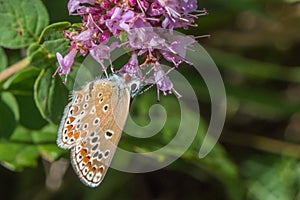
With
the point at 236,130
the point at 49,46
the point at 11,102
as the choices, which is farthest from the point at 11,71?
the point at 236,130

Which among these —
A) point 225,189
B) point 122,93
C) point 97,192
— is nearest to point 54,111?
point 122,93

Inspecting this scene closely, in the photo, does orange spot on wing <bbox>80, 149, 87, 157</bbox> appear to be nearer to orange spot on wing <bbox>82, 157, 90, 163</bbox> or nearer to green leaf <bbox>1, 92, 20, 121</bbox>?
orange spot on wing <bbox>82, 157, 90, 163</bbox>

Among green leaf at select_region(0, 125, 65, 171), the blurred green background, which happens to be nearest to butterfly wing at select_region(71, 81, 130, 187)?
green leaf at select_region(0, 125, 65, 171)

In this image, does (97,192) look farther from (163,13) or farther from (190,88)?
(163,13)

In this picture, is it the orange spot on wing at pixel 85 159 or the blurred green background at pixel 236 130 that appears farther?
the blurred green background at pixel 236 130

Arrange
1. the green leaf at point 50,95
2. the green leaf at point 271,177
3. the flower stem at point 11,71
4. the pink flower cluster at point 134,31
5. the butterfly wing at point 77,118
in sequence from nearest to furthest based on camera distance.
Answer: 1. the pink flower cluster at point 134,31
2. the butterfly wing at point 77,118
3. the green leaf at point 50,95
4. the flower stem at point 11,71
5. the green leaf at point 271,177

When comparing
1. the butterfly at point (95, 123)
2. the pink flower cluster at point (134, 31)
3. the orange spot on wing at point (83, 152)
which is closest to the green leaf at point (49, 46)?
the pink flower cluster at point (134, 31)

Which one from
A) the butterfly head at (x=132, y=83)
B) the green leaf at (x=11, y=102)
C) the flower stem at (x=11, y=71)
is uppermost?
the butterfly head at (x=132, y=83)

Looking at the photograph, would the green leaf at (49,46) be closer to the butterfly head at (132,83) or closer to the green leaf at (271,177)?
the butterfly head at (132,83)
